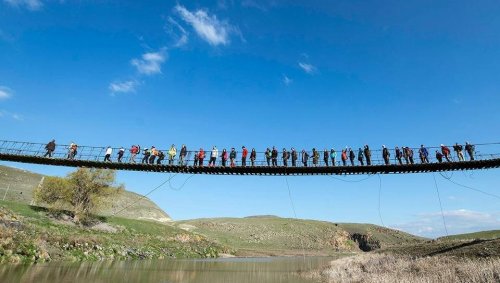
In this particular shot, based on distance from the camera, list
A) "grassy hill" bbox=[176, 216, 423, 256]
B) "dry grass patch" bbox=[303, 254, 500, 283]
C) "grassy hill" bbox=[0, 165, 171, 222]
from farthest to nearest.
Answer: "grassy hill" bbox=[176, 216, 423, 256] → "grassy hill" bbox=[0, 165, 171, 222] → "dry grass patch" bbox=[303, 254, 500, 283]

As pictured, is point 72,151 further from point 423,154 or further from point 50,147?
point 423,154

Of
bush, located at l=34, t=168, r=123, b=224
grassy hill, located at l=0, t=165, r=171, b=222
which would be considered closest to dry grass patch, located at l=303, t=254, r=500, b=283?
bush, located at l=34, t=168, r=123, b=224

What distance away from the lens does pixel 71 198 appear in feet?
188

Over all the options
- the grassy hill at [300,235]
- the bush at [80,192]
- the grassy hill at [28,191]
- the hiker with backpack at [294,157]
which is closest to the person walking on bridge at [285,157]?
the hiker with backpack at [294,157]

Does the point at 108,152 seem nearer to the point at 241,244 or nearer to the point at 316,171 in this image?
the point at 316,171

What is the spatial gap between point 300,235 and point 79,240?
98.8 meters

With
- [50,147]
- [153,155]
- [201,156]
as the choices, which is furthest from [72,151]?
[201,156]

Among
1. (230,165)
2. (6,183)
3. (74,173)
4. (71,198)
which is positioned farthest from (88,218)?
(6,183)

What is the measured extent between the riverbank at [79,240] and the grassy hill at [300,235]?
35.8 m

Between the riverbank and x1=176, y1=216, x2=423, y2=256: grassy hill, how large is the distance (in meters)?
35.8

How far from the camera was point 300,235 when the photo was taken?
127 m

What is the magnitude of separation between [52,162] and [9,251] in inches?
300

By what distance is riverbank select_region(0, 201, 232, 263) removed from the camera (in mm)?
28852

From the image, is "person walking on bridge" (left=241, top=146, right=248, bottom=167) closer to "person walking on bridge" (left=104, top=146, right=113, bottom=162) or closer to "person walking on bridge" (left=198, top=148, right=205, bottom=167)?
"person walking on bridge" (left=198, top=148, right=205, bottom=167)
